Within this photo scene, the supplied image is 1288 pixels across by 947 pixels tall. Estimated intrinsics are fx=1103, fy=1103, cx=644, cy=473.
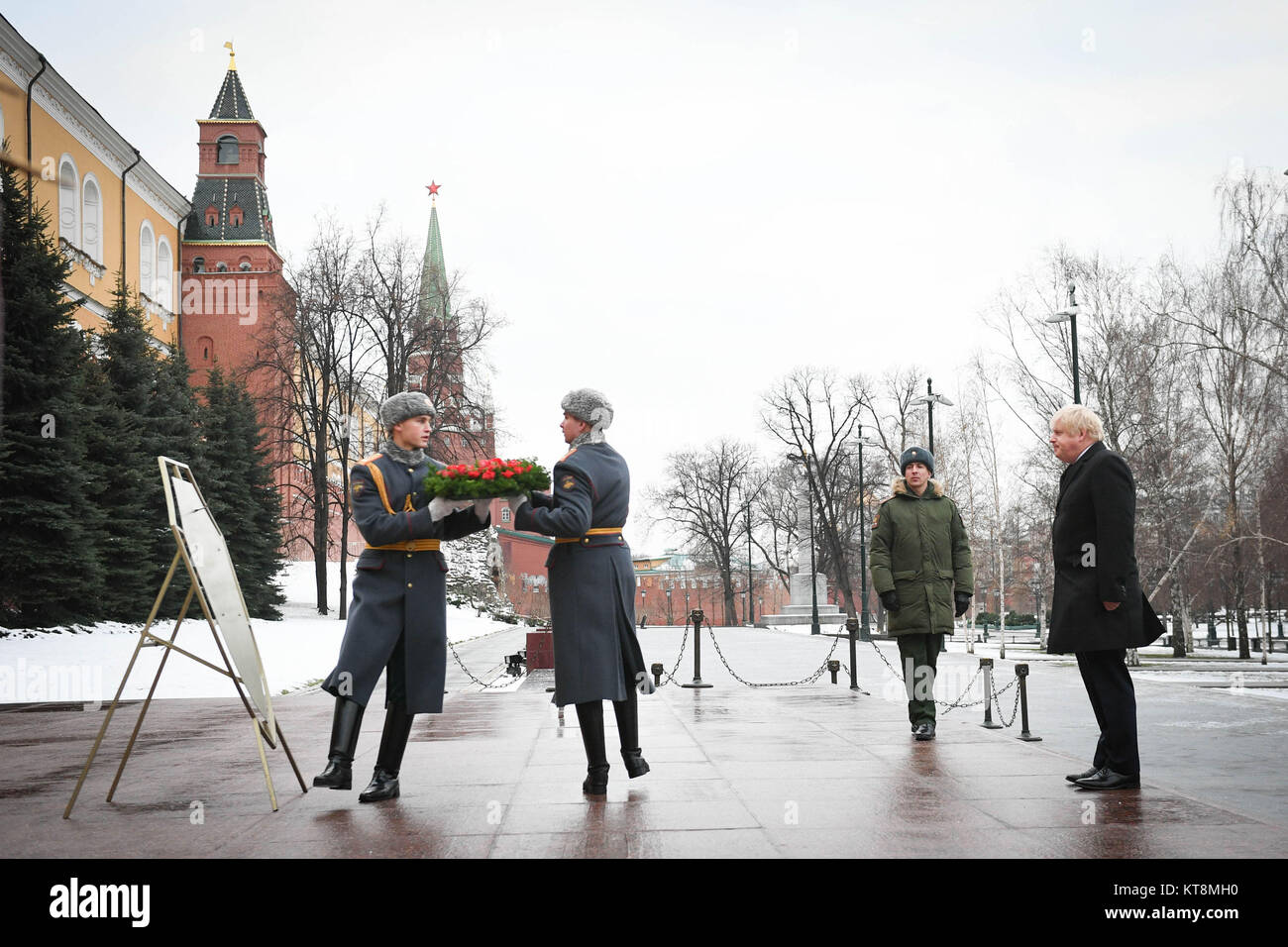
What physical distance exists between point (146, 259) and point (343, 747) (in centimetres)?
5121

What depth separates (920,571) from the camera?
854 cm

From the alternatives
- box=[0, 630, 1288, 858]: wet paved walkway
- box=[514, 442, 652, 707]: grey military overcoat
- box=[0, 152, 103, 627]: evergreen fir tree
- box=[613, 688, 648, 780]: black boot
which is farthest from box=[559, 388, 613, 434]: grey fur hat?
box=[0, 152, 103, 627]: evergreen fir tree

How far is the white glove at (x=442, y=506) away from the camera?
18.4ft

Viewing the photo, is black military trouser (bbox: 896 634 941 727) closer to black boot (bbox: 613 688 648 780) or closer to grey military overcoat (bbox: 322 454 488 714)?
black boot (bbox: 613 688 648 780)

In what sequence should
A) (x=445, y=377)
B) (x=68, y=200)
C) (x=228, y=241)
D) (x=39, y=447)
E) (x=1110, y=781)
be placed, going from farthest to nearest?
1. (x=228, y=241)
2. (x=68, y=200)
3. (x=445, y=377)
4. (x=39, y=447)
5. (x=1110, y=781)

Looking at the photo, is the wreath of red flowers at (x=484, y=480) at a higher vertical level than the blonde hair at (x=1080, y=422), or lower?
lower

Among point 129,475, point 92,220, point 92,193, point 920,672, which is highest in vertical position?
point 92,193

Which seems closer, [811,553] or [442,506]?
[442,506]

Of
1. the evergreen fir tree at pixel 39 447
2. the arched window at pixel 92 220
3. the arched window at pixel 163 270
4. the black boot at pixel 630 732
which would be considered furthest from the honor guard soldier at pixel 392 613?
the arched window at pixel 163 270

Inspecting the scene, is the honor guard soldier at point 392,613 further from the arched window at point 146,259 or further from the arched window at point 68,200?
the arched window at point 146,259

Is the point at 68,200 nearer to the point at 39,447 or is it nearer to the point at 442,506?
the point at 39,447

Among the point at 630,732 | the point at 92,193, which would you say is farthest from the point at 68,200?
the point at 630,732
